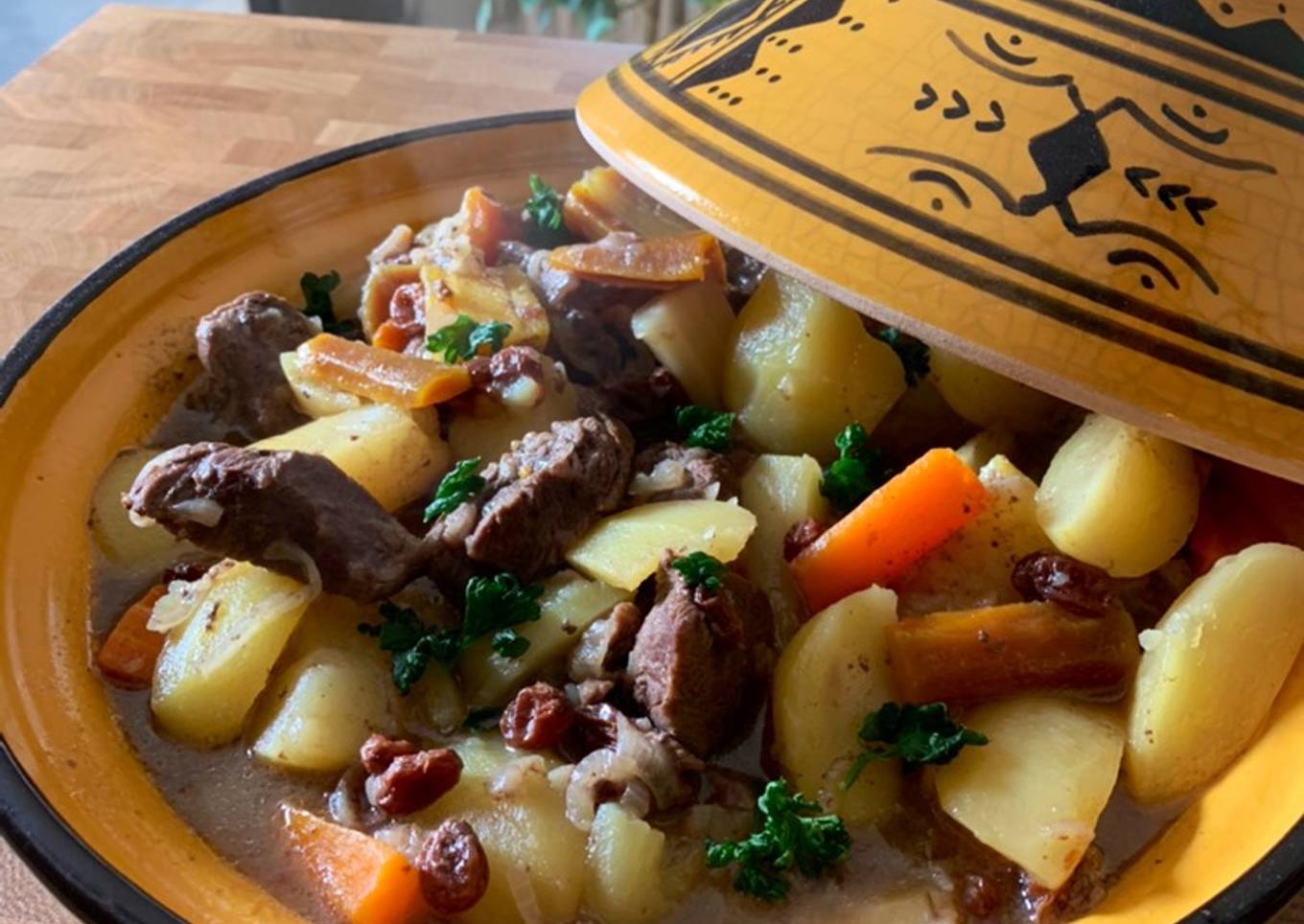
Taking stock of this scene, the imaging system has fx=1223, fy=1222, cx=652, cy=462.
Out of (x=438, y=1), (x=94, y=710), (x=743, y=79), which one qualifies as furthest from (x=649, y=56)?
(x=438, y=1)

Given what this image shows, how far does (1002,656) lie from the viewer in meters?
1.46

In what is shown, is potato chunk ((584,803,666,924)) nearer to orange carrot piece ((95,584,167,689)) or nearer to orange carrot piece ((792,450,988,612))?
orange carrot piece ((792,450,988,612))

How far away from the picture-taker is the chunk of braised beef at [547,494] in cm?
152

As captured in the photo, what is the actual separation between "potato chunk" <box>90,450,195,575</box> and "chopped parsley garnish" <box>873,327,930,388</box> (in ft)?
3.44

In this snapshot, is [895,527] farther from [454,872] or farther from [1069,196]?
[454,872]

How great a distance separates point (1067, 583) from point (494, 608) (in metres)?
0.70

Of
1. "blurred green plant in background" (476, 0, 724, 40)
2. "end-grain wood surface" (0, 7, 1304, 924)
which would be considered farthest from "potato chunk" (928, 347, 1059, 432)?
"blurred green plant in background" (476, 0, 724, 40)

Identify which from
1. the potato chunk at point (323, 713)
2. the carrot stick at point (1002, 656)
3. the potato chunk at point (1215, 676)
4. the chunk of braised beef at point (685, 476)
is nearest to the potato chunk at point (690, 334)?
the chunk of braised beef at point (685, 476)

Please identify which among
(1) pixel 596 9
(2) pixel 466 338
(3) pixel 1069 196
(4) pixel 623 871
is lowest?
(1) pixel 596 9

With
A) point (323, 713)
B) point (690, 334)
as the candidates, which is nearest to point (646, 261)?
point (690, 334)

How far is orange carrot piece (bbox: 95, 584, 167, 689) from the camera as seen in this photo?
1.52 metres

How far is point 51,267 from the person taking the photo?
2305mm

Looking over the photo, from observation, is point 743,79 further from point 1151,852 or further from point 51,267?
point 51,267

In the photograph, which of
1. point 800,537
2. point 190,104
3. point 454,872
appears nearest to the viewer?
point 454,872
